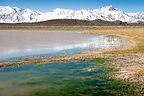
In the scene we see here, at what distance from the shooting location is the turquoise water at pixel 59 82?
1223 centimetres

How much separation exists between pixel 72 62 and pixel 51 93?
9.07 meters

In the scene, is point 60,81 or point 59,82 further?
point 60,81

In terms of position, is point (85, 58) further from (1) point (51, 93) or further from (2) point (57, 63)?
(1) point (51, 93)

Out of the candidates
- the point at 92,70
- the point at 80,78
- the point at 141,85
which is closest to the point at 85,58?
the point at 92,70

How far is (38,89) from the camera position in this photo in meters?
12.9

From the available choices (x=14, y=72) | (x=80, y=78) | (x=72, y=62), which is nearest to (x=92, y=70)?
(x=80, y=78)

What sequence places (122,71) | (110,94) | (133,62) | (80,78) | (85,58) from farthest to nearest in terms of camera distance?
(85,58) → (133,62) → (122,71) → (80,78) → (110,94)

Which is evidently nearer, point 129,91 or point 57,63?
point 129,91

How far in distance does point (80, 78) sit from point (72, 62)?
6056 mm

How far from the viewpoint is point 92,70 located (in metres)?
17.4

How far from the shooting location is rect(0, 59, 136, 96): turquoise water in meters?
12.2

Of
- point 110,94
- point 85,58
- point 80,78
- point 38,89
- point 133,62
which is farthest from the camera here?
point 85,58

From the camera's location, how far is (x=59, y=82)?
1428 cm

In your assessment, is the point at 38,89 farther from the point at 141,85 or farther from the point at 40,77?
the point at 141,85
